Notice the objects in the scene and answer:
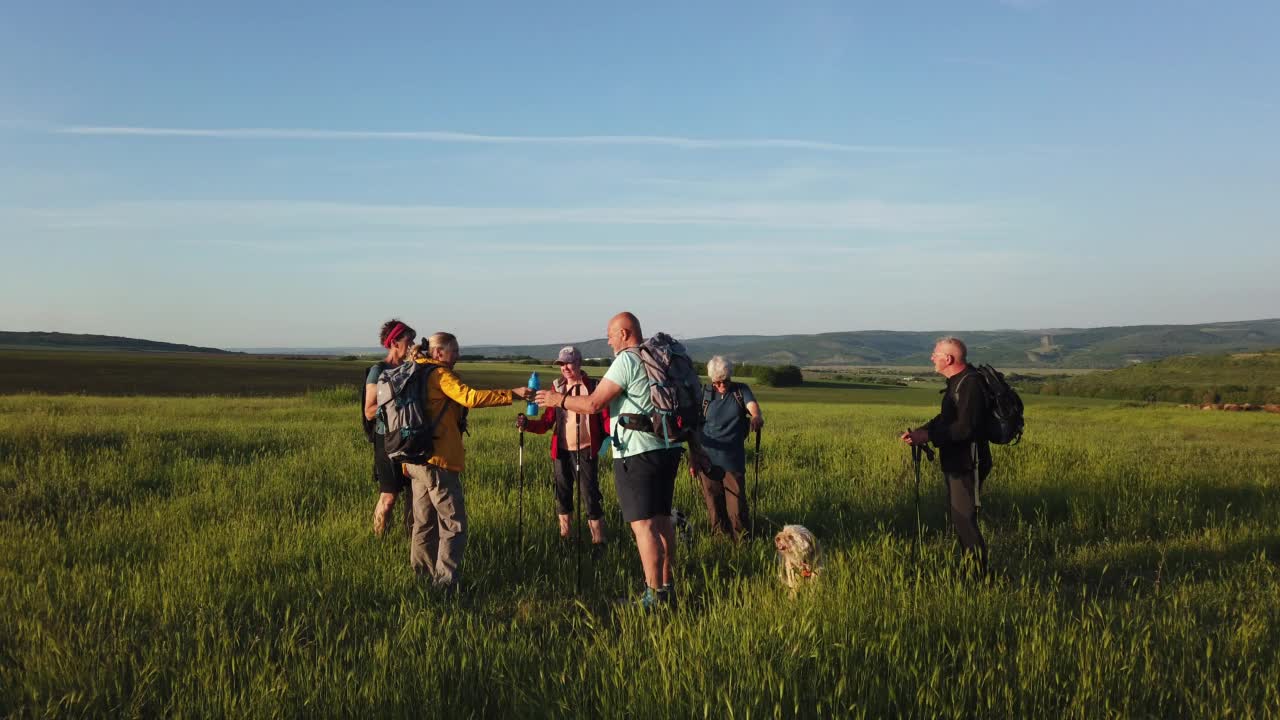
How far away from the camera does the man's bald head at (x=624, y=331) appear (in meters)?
5.31

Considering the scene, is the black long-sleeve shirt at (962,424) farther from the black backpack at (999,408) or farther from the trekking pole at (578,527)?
the trekking pole at (578,527)

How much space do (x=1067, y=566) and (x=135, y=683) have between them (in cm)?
734

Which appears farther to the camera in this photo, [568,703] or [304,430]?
[304,430]

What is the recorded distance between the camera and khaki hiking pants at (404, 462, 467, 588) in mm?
5617

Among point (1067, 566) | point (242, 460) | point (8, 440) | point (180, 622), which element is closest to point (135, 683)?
point (180, 622)

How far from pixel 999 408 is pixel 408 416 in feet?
15.3

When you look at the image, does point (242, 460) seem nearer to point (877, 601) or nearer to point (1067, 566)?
point (877, 601)

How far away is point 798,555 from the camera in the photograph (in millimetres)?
5090

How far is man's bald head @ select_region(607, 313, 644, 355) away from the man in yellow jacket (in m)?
0.77

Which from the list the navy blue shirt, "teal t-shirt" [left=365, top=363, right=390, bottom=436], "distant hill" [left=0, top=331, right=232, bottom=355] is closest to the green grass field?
the navy blue shirt

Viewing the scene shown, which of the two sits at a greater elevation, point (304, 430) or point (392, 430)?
point (392, 430)

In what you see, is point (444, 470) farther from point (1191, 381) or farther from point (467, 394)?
point (1191, 381)

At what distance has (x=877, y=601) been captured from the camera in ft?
14.6

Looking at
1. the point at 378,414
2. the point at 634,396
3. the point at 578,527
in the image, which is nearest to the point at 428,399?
the point at 378,414
